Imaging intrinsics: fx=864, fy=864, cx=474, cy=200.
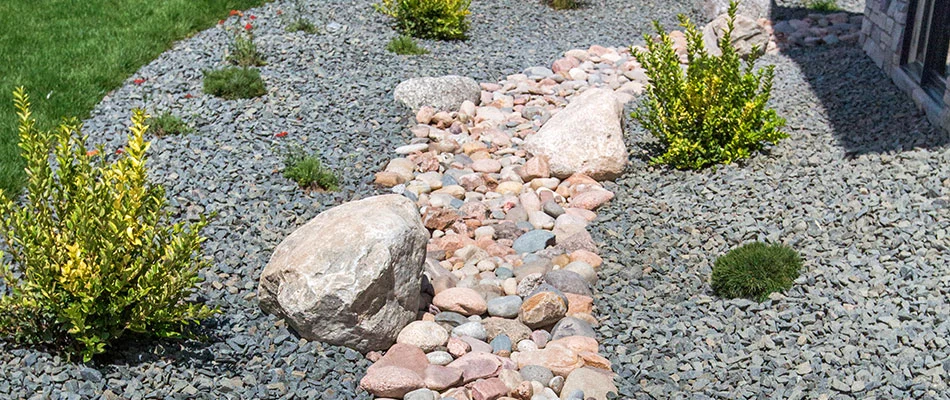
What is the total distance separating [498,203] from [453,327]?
1663mm

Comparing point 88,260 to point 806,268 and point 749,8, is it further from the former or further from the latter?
point 749,8

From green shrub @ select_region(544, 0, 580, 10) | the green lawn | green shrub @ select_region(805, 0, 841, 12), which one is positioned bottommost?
green shrub @ select_region(805, 0, 841, 12)

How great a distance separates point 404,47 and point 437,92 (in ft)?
4.08

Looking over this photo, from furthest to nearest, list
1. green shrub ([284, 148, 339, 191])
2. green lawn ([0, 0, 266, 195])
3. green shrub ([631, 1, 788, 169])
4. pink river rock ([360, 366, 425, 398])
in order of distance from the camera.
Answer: green lawn ([0, 0, 266, 195]) → green shrub ([631, 1, 788, 169]) → green shrub ([284, 148, 339, 191]) → pink river rock ([360, 366, 425, 398])


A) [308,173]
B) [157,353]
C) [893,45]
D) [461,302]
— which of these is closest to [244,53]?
[308,173]

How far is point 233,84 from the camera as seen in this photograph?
700 centimetres

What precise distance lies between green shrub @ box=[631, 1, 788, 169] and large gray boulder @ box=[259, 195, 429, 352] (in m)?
2.69

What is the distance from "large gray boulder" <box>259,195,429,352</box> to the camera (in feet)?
13.9

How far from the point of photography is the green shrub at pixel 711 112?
249 inches

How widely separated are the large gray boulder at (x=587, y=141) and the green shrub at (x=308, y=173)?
174 cm

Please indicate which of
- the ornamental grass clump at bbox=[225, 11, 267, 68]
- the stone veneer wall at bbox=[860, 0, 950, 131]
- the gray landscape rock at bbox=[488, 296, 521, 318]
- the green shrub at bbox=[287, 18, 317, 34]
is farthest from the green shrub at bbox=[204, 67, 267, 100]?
the stone veneer wall at bbox=[860, 0, 950, 131]

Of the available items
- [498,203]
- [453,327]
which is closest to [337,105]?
[498,203]

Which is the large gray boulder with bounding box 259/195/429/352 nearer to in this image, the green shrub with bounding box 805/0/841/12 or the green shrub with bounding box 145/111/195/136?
the green shrub with bounding box 145/111/195/136

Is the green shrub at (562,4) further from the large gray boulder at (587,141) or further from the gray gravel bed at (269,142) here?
the large gray boulder at (587,141)
